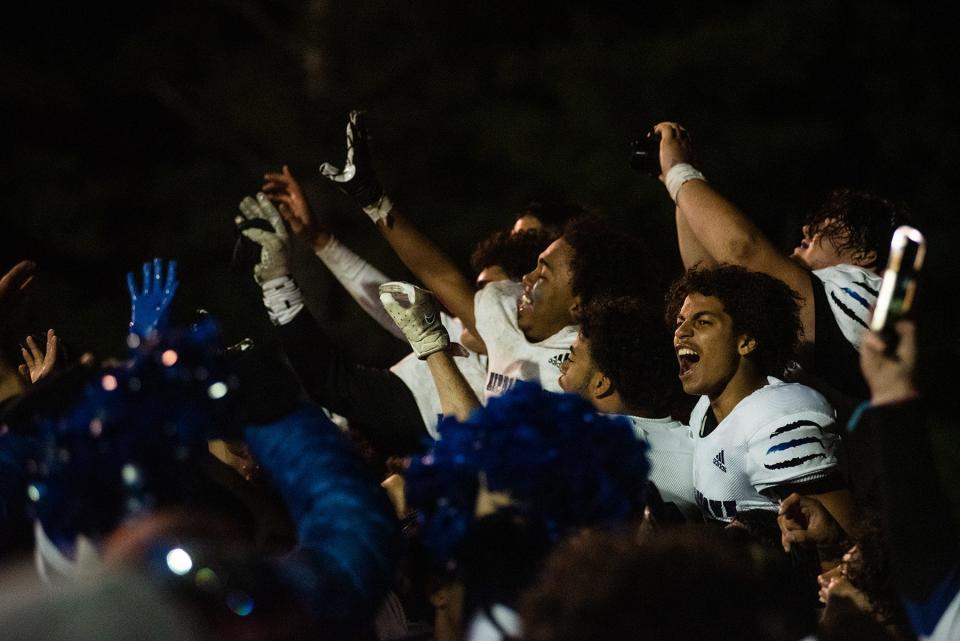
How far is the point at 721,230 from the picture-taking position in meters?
4.33

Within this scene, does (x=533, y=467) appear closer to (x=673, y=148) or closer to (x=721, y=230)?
(x=721, y=230)

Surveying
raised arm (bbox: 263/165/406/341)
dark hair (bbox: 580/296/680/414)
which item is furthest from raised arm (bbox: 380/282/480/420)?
raised arm (bbox: 263/165/406/341)

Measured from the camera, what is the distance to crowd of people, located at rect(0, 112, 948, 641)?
219 centimetres

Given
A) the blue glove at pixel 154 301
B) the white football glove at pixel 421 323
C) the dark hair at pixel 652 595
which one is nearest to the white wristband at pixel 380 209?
the white football glove at pixel 421 323

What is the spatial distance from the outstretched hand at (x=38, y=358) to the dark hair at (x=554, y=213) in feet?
6.35

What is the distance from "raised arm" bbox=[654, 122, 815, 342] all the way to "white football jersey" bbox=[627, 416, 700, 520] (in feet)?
1.79

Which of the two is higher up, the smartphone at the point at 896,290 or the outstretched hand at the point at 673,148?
the outstretched hand at the point at 673,148

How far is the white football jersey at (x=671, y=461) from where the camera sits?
12.8 ft

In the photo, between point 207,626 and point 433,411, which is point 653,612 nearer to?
point 207,626

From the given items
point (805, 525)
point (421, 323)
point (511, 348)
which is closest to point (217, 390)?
point (421, 323)

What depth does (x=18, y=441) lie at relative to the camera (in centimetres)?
282

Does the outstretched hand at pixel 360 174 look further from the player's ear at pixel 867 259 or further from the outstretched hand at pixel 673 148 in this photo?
the player's ear at pixel 867 259

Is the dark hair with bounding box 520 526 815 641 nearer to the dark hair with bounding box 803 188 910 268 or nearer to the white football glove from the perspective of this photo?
the white football glove

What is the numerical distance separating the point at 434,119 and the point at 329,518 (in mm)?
14075
